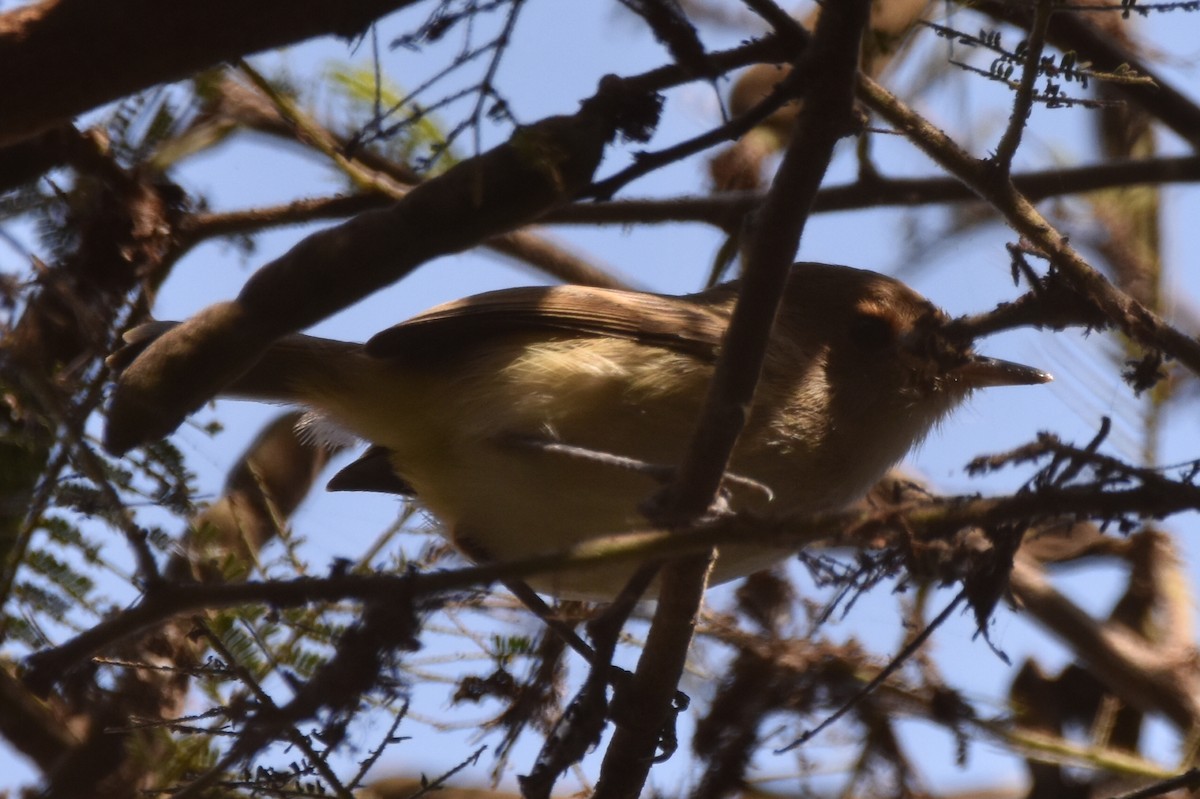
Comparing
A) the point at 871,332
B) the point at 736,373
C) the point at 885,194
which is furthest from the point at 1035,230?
the point at 885,194

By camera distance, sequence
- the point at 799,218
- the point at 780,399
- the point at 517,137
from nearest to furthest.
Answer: the point at 517,137, the point at 799,218, the point at 780,399

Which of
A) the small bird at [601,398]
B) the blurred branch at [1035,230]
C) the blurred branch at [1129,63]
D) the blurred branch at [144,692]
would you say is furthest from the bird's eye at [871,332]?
the blurred branch at [144,692]

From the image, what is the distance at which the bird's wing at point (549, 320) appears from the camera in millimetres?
4312

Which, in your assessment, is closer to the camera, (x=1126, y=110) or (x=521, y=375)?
(x=521, y=375)

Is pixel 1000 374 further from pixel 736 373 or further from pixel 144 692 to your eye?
pixel 144 692

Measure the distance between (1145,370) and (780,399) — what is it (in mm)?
1258

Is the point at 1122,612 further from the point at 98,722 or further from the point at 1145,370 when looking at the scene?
the point at 98,722

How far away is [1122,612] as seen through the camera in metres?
5.98

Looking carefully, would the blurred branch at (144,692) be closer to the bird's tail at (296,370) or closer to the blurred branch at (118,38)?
the bird's tail at (296,370)

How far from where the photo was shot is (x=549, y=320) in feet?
14.5

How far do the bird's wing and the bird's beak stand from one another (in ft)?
3.26

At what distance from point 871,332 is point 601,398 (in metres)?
1.15

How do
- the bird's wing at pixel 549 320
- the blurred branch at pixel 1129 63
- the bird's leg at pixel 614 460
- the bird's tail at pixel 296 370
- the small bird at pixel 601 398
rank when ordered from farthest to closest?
the blurred branch at pixel 1129 63 < the bird's tail at pixel 296 370 < the bird's wing at pixel 549 320 < the small bird at pixel 601 398 < the bird's leg at pixel 614 460

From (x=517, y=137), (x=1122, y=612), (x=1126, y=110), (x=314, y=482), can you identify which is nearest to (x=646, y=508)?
(x=517, y=137)
